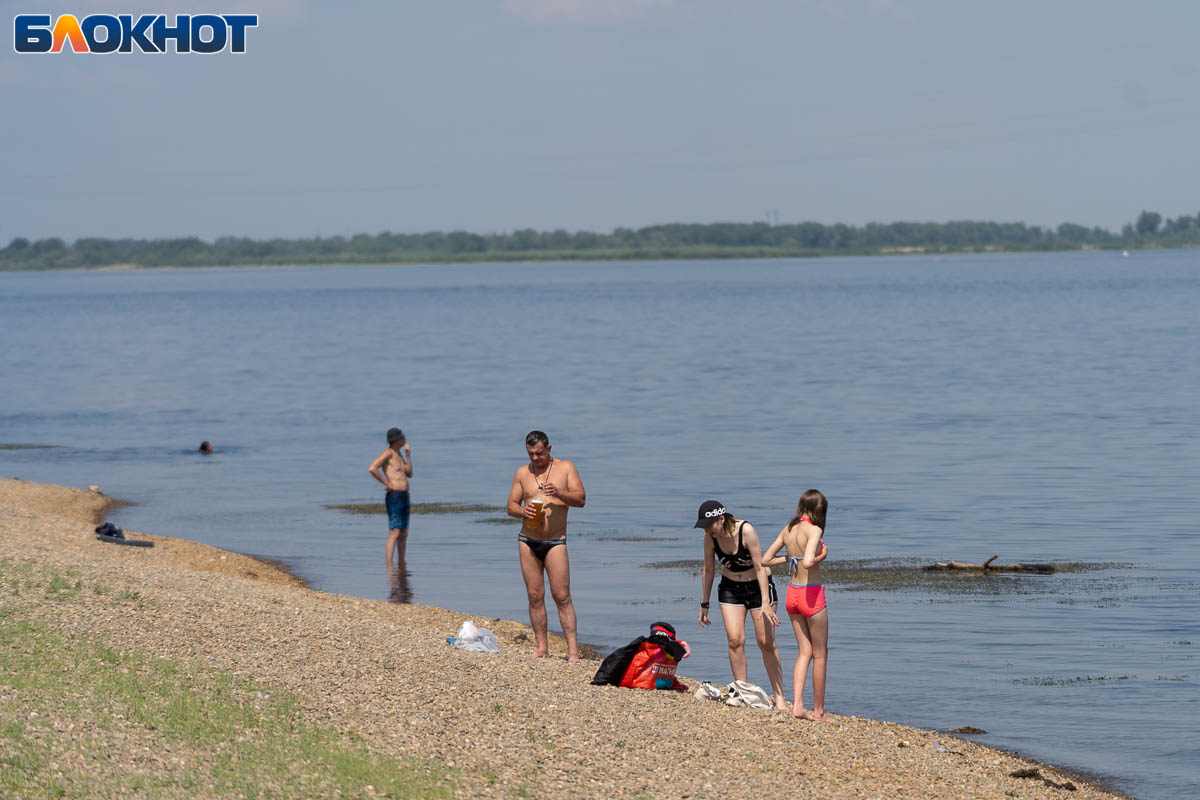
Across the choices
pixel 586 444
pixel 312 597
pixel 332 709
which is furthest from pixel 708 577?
pixel 586 444

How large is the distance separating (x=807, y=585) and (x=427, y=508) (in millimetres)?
15839

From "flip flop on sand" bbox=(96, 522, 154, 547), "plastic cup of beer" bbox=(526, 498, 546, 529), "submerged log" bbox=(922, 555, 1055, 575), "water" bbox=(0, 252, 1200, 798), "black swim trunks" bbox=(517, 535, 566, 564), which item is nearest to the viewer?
"plastic cup of beer" bbox=(526, 498, 546, 529)

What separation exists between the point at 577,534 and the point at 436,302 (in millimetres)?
128664

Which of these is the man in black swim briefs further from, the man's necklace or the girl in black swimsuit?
the girl in black swimsuit

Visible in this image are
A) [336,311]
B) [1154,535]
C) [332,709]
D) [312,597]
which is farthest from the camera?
[336,311]

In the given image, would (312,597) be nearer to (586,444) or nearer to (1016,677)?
(1016,677)

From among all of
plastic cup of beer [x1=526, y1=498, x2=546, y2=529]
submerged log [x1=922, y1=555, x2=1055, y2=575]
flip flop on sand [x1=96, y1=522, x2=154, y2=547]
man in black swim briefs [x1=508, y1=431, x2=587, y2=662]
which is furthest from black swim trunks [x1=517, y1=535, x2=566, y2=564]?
flip flop on sand [x1=96, y1=522, x2=154, y2=547]

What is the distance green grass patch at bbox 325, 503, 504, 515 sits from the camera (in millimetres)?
25000

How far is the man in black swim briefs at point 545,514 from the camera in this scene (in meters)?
11.6

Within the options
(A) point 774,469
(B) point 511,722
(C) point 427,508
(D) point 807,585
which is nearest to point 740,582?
(D) point 807,585

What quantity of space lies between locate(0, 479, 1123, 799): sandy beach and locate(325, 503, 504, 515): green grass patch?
37.2 feet

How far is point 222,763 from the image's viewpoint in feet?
25.9

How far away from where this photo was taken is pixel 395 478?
60.4 feet

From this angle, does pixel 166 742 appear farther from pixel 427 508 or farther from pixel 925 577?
pixel 427 508
